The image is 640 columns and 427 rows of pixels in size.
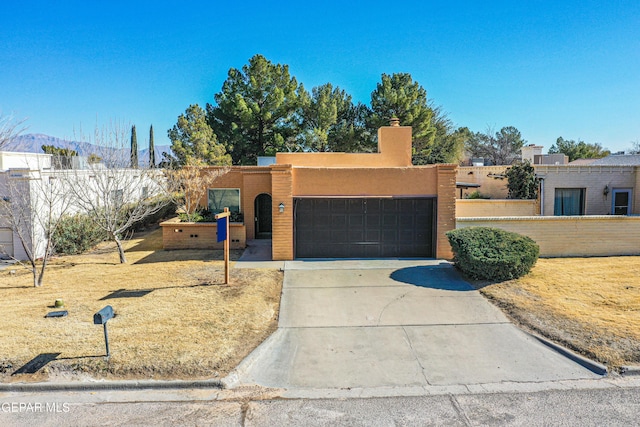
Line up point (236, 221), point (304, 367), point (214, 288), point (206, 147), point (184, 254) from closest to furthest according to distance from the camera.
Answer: point (304, 367), point (214, 288), point (184, 254), point (236, 221), point (206, 147)

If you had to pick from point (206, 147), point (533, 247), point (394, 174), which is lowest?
point (533, 247)

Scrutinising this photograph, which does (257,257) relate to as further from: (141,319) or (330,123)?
(330,123)

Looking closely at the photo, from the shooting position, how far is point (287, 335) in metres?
7.91

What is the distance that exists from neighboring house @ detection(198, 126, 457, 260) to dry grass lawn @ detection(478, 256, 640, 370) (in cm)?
361

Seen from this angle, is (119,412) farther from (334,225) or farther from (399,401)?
(334,225)

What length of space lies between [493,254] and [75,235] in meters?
14.7

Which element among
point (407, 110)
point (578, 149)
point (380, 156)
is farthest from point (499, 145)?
point (380, 156)

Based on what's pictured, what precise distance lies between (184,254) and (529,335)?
1149 centimetres

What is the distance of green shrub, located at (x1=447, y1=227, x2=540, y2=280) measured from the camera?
10664mm

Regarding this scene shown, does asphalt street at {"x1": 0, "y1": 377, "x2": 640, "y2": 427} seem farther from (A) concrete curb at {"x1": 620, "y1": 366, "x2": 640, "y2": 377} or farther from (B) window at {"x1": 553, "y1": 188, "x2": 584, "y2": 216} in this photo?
(B) window at {"x1": 553, "y1": 188, "x2": 584, "y2": 216}

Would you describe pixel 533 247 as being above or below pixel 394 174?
below

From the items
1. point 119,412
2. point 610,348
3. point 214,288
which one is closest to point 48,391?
point 119,412

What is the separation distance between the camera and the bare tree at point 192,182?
17469mm

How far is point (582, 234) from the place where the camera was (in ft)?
45.6
